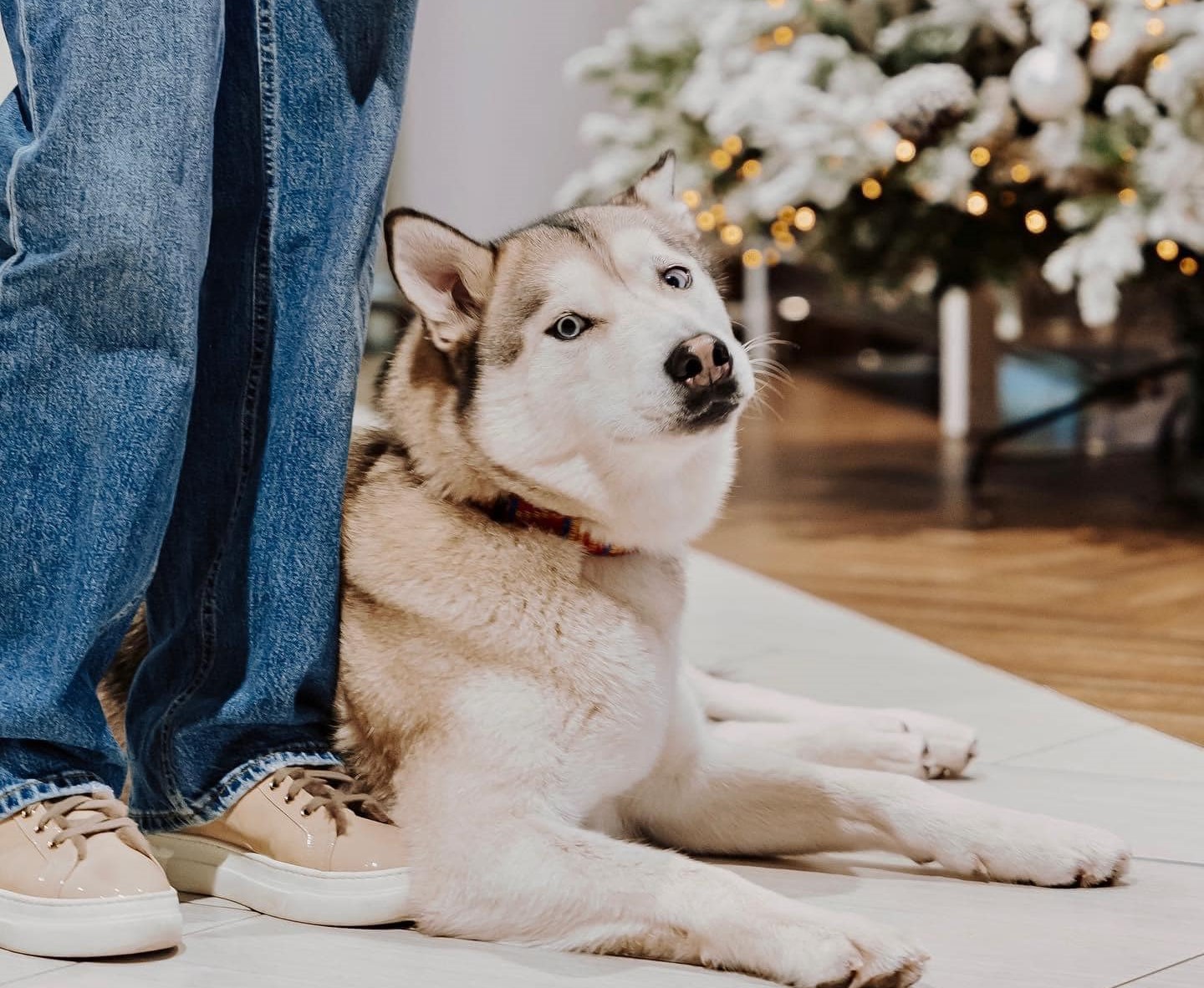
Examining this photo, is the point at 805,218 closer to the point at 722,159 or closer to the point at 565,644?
the point at 722,159

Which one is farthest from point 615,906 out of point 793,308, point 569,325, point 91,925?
point 793,308

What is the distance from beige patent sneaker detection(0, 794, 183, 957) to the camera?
1.21 m

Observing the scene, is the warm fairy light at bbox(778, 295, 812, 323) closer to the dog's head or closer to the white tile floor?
the white tile floor

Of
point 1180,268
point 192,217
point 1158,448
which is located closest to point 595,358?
point 192,217

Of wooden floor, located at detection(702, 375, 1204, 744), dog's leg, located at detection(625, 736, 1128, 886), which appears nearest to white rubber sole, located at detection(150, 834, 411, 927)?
dog's leg, located at detection(625, 736, 1128, 886)

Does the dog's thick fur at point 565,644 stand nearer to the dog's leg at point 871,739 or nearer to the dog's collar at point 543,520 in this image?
the dog's collar at point 543,520

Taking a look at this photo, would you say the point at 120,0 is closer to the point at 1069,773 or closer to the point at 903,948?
the point at 903,948

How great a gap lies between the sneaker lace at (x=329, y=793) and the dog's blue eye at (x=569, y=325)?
461mm

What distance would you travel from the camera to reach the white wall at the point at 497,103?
21.7 feet

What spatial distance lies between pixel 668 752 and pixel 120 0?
0.85 meters

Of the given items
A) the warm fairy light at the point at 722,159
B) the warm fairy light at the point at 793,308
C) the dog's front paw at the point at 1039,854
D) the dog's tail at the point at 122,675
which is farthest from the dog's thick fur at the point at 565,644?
the warm fairy light at the point at 793,308

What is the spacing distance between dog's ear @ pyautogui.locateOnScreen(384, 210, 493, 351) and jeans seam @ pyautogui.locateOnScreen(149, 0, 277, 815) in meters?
0.12

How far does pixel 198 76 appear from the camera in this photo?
50.3 inches

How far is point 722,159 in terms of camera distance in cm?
347
